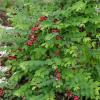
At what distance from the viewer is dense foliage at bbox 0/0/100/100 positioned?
4.27 metres

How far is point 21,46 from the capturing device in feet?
15.3

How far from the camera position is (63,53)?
14.3 ft

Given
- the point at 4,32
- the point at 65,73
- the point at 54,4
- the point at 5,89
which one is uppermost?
the point at 54,4

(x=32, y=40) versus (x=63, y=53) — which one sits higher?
(x=32, y=40)

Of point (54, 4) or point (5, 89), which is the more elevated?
point (54, 4)

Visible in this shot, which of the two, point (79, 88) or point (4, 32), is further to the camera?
point (4, 32)

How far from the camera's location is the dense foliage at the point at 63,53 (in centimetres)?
427

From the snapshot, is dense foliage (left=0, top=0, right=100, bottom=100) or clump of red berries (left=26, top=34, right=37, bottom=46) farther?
clump of red berries (left=26, top=34, right=37, bottom=46)

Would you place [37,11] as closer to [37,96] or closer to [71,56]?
[71,56]

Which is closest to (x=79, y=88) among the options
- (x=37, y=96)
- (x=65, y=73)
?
(x=65, y=73)

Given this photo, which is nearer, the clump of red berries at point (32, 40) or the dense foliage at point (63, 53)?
the dense foliage at point (63, 53)

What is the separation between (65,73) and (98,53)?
0.46 meters

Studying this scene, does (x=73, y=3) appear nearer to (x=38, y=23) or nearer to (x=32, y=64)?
(x=38, y=23)

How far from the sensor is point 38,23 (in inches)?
175
